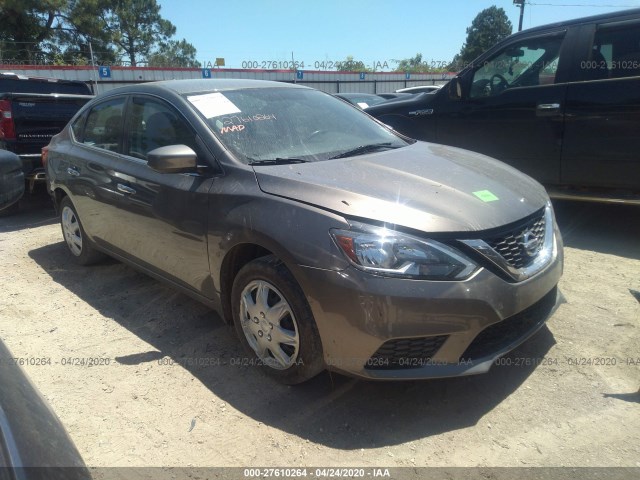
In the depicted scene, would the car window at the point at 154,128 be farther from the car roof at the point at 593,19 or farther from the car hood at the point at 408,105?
the car roof at the point at 593,19

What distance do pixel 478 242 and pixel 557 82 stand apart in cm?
336

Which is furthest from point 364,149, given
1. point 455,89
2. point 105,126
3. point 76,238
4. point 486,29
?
point 486,29

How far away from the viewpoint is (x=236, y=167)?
2900mm

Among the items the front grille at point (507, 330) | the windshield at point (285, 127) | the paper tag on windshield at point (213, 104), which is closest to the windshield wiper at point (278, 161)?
the windshield at point (285, 127)

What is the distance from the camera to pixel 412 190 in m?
2.61

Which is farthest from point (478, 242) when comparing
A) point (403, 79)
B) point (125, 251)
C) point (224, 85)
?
point (403, 79)

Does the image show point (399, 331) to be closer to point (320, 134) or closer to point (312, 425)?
point (312, 425)

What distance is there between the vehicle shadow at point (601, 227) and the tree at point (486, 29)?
215ft

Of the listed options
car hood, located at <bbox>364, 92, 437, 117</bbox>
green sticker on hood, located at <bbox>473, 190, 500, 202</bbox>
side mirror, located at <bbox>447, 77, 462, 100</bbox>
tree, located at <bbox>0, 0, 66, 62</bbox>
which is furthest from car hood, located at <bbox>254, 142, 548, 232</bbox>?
tree, located at <bbox>0, 0, 66, 62</bbox>

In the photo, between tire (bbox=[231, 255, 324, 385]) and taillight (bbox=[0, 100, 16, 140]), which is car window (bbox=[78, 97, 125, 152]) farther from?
taillight (bbox=[0, 100, 16, 140])

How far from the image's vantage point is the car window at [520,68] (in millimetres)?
5016

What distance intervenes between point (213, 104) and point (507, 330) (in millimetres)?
2285

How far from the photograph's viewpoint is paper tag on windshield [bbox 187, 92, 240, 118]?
3.25 meters

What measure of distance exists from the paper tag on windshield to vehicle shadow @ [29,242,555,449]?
1.46 meters
